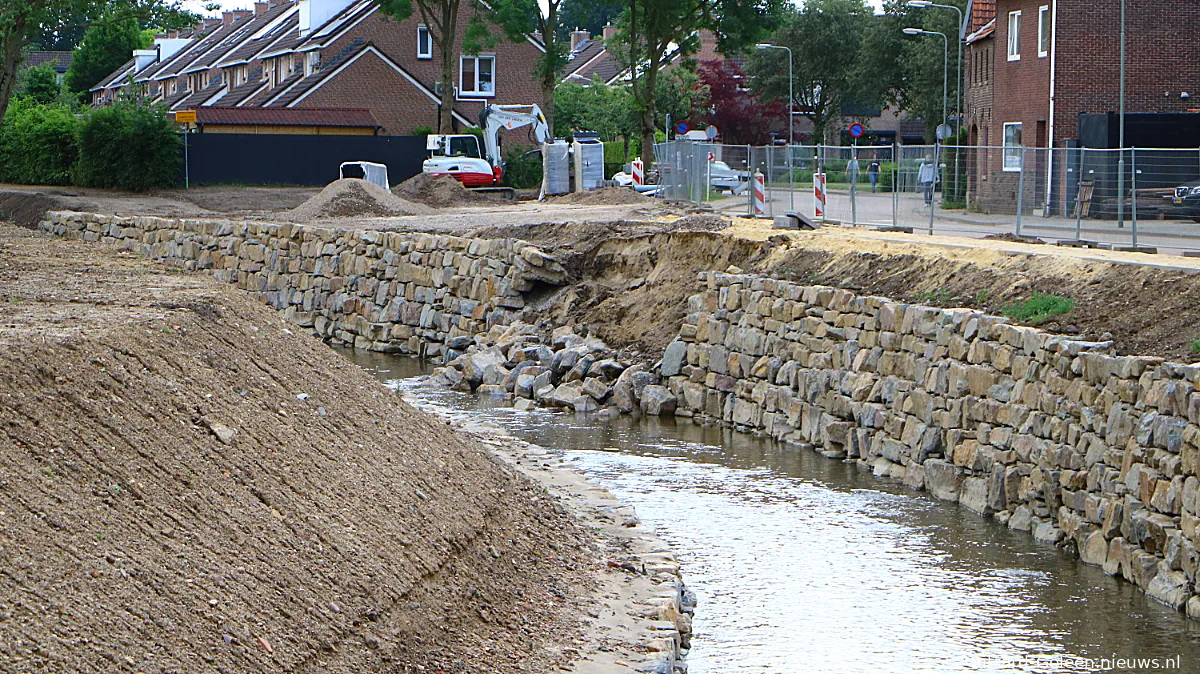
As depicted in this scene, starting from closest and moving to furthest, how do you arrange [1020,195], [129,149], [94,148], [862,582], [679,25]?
[862,582] → [1020,195] → [129,149] → [94,148] → [679,25]

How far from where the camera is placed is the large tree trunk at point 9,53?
29.3 meters

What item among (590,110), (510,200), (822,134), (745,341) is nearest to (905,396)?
(745,341)

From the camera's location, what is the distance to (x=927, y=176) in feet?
76.7

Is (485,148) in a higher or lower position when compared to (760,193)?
higher

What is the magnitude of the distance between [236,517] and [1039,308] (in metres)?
9.91

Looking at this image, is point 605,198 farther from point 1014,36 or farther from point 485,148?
point 485,148

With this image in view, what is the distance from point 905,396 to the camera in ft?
52.6

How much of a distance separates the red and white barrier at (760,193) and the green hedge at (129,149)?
2143 cm

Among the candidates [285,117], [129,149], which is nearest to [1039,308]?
[129,149]

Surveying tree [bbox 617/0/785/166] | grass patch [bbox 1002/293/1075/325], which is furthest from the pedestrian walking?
tree [bbox 617/0/785/166]

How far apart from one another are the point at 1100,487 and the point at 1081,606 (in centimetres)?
146

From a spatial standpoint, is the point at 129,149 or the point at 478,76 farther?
the point at 478,76

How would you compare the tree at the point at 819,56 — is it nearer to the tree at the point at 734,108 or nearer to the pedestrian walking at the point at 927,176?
the tree at the point at 734,108

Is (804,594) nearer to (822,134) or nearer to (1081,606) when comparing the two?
(1081,606)
